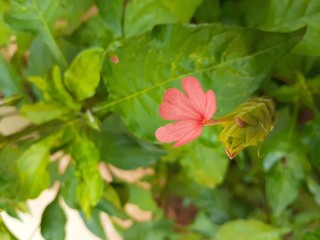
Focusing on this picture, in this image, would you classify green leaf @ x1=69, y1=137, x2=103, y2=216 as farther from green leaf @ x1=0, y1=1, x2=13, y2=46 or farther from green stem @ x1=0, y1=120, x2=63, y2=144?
green leaf @ x1=0, y1=1, x2=13, y2=46

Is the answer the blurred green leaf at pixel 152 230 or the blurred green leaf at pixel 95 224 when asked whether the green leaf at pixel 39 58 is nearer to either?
the blurred green leaf at pixel 95 224

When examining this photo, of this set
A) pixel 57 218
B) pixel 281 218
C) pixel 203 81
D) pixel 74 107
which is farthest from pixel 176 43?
pixel 281 218

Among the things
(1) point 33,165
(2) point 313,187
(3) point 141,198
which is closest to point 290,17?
(2) point 313,187

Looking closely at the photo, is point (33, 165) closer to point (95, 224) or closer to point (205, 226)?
point (95, 224)

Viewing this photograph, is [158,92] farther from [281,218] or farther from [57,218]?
[281,218]

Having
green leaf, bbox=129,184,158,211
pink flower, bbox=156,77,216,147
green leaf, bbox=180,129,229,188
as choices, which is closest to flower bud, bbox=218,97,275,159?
pink flower, bbox=156,77,216,147

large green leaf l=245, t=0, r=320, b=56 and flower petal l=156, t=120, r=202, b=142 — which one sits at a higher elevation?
flower petal l=156, t=120, r=202, b=142

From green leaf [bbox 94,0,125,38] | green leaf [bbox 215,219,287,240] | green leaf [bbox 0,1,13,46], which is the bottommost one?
green leaf [bbox 215,219,287,240]
